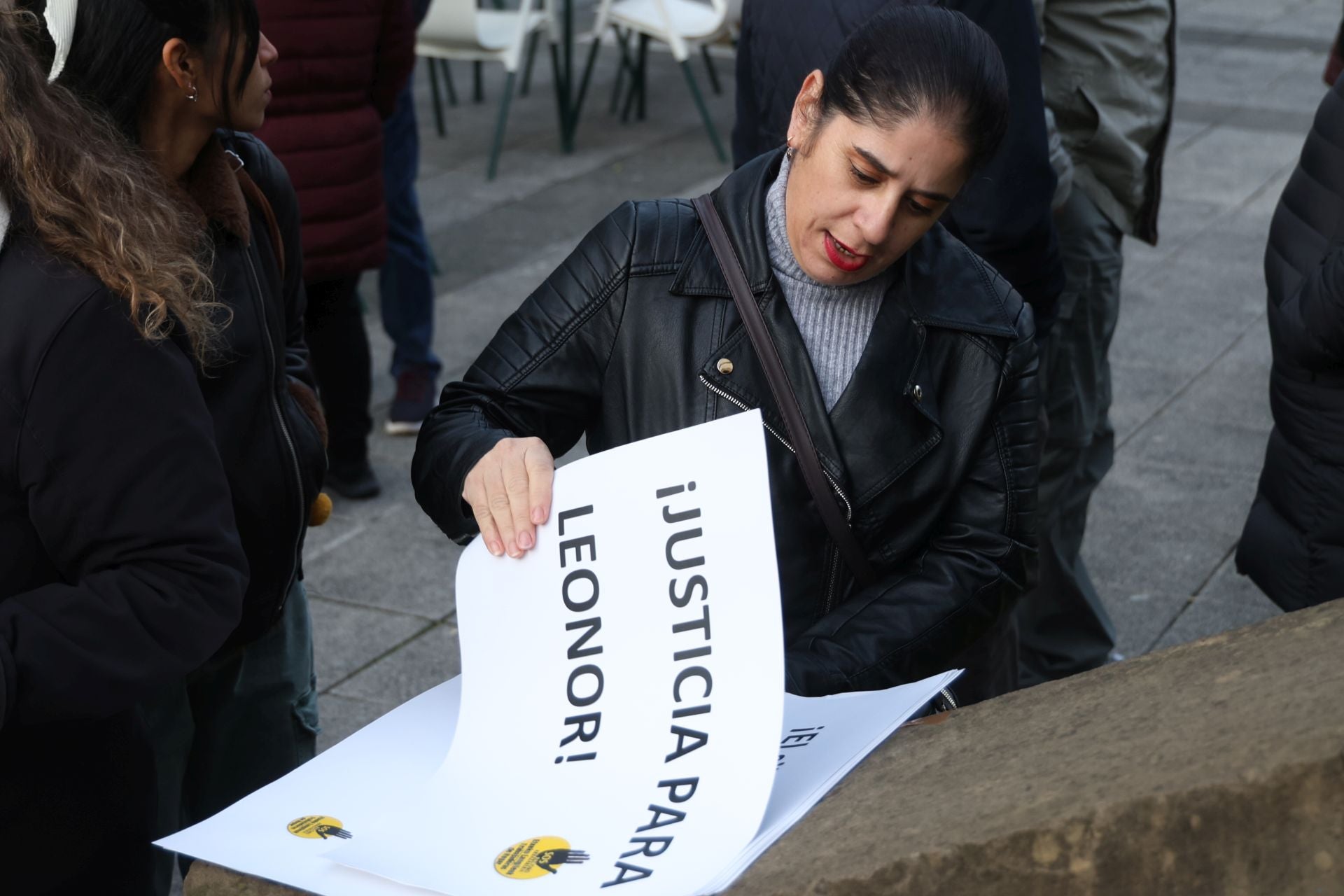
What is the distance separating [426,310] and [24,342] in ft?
12.3

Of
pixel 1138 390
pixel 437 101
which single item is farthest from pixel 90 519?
pixel 437 101

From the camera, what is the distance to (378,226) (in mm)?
4504

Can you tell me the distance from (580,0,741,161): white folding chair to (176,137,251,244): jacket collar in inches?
250

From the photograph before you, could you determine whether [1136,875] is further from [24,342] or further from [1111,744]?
[24,342]

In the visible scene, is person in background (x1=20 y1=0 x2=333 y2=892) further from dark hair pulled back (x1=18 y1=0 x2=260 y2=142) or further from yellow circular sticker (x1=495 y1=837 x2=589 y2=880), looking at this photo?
yellow circular sticker (x1=495 y1=837 x2=589 y2=880)

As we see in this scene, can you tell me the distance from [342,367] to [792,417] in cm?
298

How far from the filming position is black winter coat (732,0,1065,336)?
255 centimetres

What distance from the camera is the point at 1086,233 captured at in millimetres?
3336

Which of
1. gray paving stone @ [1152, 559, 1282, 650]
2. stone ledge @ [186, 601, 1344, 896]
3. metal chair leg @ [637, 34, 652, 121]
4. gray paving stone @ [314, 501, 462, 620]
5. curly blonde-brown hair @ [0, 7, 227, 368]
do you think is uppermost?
curly blonde-brown hair @ [0, 7, 227, 368]

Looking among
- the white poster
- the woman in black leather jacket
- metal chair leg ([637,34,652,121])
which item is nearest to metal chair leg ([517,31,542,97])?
metal chair leg ([637,34,652,121])

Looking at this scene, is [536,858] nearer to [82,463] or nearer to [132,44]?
[82,463]

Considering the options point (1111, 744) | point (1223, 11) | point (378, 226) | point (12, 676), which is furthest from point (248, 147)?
point (1223, 11)

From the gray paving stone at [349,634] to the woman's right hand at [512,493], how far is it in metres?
2.22

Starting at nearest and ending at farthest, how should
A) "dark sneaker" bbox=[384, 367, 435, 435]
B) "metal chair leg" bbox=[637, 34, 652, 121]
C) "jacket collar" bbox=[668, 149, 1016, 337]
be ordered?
"jacket collar" bbox=[668, 149, 1016, 337]
"dark sneaker" bbox=[384, 367, 435, 435]
"metal chair leg" bbox=[637, 34, 652, 121]
